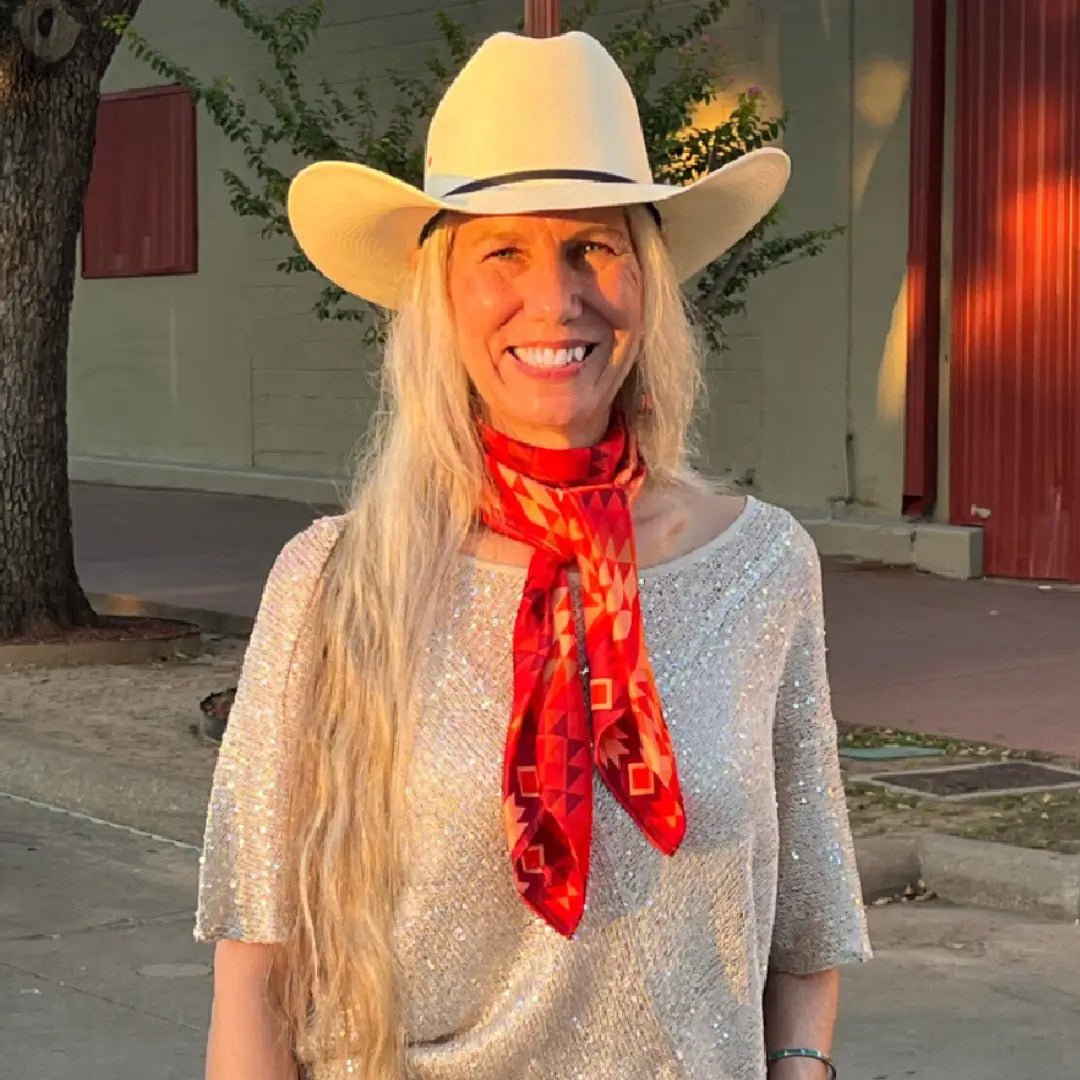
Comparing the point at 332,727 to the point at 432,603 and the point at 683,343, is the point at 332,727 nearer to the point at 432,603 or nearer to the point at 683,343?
the point at 432,603

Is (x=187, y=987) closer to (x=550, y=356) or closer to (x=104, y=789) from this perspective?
(x=104, y=789)

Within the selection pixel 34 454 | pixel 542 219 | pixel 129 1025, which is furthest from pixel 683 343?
pixel 34 454

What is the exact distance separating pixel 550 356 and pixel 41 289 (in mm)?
9505

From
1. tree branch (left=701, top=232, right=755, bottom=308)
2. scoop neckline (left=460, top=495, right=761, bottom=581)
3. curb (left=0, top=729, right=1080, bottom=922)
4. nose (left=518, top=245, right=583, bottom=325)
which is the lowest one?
curb (left=0, top=729, right=1080, bottom=922)

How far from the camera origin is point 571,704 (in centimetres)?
Result: 223

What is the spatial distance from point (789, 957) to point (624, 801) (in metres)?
0.38

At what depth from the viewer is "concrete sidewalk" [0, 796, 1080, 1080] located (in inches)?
220

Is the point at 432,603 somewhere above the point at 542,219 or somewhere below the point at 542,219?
below

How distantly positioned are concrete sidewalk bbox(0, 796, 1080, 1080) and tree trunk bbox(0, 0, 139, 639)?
3.96m

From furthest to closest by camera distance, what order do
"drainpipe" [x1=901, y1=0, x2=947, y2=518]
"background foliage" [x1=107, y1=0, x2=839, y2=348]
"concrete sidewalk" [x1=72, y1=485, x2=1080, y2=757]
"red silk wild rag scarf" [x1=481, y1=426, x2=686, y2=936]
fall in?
"drainpipe" [x1=901, y1=0, x2=947, y2=518]
"concrete sidewalk" [x1=72, y1=485, x2=1080, y2=757]
"background foliage" [x1=107, y1=0, x2=839, y2=348]
"red silk wild rag scarf" [x1=481, y1=426, x2=686, y2=936]

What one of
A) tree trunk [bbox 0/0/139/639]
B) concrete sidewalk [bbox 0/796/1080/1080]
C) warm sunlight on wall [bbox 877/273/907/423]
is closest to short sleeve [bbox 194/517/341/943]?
concrete sidewalk [bbox 0/796/1080/1080]

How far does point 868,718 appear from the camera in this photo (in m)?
9.57

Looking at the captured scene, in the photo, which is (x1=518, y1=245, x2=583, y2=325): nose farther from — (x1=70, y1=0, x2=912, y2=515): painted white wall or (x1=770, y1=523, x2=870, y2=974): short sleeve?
(x1=70, y1=0, x2=912, y2=515): painted white wall

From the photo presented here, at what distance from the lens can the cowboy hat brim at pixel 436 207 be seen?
2.35 m
